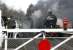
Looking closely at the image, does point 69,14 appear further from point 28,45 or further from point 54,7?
point 28,45

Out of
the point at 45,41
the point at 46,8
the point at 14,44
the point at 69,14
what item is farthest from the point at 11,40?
the point at 46,8

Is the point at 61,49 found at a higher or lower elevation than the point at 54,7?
lower

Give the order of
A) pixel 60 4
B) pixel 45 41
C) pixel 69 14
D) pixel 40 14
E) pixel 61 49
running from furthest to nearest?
pixel 40 14 < pixel 60 4 < pixel 69 14 < pixel 61 49 < pixel 45 41

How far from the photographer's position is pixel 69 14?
9.98 metres

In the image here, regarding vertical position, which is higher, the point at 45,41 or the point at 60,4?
the point at 60,4

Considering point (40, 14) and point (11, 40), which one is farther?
point (40, 14)

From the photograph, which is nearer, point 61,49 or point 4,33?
point 61,49

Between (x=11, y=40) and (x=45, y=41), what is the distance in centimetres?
157

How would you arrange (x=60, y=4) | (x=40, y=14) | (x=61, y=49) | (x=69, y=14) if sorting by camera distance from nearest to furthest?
(x=61, y=49) < (x=69, y=14) < (x=60, y=4) < (x=40, y=14)

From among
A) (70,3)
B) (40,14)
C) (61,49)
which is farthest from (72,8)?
(61,49)

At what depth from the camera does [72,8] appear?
10.3 meters

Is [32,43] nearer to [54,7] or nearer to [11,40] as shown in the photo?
[11,40]

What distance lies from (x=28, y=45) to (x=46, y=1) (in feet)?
10.1

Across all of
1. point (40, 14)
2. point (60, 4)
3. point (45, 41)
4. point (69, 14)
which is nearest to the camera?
point (45, 41)
